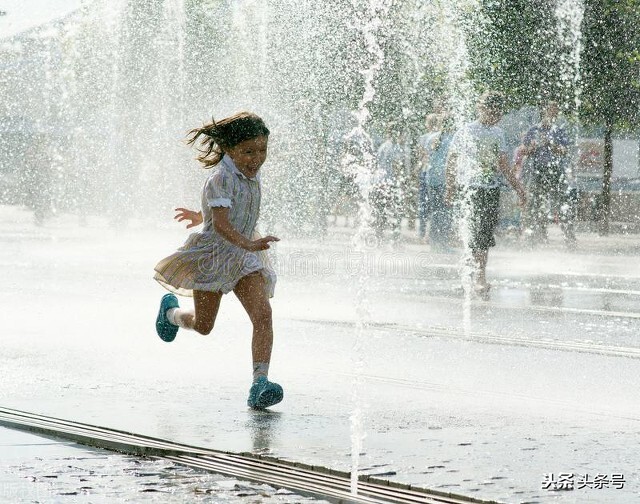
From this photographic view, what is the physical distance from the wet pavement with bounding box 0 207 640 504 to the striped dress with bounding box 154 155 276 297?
556 millimetres

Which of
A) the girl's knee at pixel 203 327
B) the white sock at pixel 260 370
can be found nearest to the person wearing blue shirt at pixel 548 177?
the girl's knee at pixel 203 327

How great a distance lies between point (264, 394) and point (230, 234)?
0.73 m

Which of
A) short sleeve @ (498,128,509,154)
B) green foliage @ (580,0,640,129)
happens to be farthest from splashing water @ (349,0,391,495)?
short sleeve @ (498,128,509,154)

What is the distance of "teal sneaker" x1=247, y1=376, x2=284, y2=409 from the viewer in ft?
21.6

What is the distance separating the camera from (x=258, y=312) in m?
6.77

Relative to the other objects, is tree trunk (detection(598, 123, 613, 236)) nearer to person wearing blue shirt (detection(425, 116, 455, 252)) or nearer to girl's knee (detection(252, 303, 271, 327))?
person wearing blue shirt (detection(425, 116, 455, 252))

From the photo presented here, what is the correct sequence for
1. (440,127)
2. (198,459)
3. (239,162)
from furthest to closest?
(440,127) < (239,162) < (198,459)

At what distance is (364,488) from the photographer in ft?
16.4

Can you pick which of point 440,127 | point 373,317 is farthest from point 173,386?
point 440,127

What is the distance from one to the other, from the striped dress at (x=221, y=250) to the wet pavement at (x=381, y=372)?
0.56 meters

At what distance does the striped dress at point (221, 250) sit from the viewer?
6.83 metres

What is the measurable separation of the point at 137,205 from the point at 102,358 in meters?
19.0

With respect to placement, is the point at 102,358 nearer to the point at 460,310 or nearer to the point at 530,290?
the point at 460,310

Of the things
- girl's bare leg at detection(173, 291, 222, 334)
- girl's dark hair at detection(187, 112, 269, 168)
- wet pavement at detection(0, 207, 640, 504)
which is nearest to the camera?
wet pavement at detection(0, 207, 640, 504)
